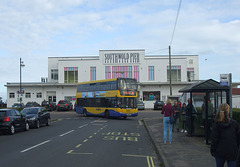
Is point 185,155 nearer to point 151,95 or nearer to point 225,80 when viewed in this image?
point 225,80

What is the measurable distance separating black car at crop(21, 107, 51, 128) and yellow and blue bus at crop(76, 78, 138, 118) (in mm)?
8754

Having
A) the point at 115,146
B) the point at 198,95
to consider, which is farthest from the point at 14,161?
the point at 198,95

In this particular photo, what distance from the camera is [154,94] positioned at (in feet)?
193

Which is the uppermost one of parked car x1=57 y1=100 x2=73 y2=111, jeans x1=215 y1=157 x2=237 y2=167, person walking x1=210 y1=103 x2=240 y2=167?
person walking x1=210 y1=103 x2=240 y2=167

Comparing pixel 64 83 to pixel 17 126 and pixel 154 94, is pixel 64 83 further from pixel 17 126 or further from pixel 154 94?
pixel 17 126

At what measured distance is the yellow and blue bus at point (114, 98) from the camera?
2983 cm

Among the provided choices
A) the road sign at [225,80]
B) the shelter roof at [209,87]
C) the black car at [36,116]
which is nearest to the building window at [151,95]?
the black car at [36,116]

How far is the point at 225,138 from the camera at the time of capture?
5.32 m

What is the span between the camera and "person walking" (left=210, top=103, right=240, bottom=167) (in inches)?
208

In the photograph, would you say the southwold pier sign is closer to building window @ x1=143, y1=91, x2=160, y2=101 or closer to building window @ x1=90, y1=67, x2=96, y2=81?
building window @ x1=90, y1=67, x2=96, y2=81

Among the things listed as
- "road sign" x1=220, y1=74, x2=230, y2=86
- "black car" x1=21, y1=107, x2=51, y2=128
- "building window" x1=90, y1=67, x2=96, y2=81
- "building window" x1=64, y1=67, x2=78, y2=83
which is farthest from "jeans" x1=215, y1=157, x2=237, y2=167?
"building window" x1=64, y1=67, x2=78, y2=83

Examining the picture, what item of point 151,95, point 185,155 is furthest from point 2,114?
point 151,95

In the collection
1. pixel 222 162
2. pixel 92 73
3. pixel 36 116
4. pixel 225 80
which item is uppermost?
pixel 92 73

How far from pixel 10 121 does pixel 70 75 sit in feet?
144
